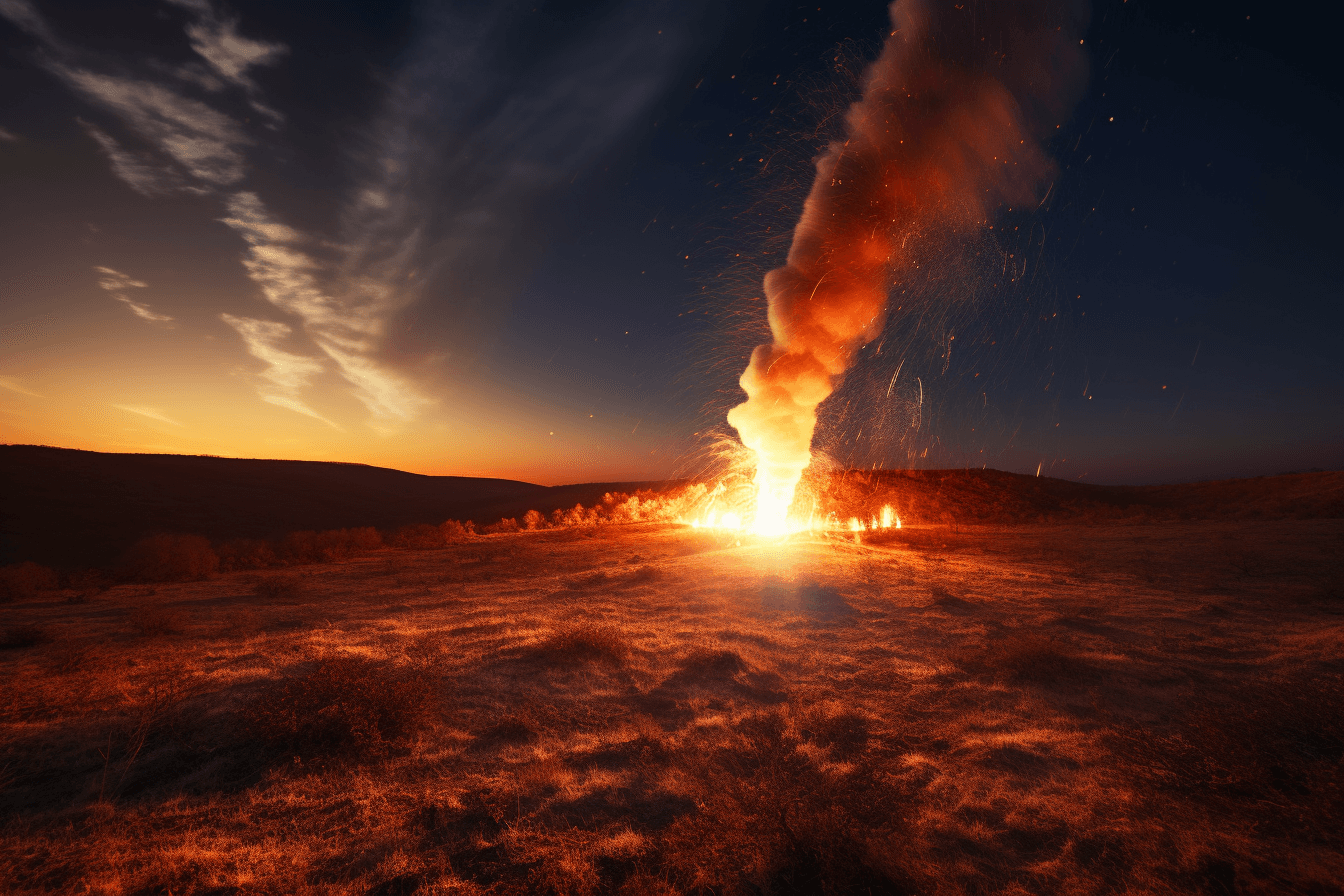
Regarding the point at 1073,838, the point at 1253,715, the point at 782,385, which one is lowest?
the point at 1073,838

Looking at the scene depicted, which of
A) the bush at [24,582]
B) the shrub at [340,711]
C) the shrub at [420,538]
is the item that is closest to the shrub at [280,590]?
the bush at [24,582]

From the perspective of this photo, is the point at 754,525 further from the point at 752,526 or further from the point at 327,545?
the point at 327,545

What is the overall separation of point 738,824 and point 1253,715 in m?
6.35

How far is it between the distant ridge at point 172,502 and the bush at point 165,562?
2014 centimetres

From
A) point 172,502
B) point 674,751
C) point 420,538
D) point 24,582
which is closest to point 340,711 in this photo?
point 674,751

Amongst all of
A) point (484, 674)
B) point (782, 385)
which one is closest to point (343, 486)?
point (782, 385)

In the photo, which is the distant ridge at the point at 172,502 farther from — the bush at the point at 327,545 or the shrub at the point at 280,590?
the shrub at the point at 280,590

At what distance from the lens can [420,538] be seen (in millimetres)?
27750

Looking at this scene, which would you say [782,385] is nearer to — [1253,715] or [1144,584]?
[1144,584]

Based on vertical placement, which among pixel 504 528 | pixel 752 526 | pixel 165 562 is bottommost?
pixel 165 562

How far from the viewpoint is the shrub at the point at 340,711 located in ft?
18.6

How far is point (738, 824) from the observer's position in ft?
15.0

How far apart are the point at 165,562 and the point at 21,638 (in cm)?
1004

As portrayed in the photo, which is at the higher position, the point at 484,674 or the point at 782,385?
the point at 782,385
